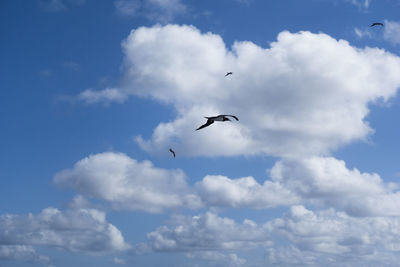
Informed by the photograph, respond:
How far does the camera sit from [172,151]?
188ft

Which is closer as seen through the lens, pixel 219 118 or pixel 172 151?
pixel 219 118

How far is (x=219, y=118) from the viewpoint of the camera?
39.2 meters

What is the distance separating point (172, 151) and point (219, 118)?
1995cm
